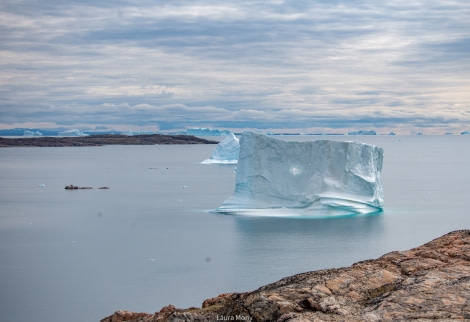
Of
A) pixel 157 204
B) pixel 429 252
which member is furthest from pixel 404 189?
pixel 429 252

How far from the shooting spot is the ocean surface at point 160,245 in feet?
38.1

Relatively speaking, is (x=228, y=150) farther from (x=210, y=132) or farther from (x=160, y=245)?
(x=210, y=132)

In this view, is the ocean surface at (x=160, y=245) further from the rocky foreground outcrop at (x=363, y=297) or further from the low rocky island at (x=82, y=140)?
the low rocky island at (x=82, y=140)

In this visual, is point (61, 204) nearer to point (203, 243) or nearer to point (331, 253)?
point (203, 243)

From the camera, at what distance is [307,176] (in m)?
20.9

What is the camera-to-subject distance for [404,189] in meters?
33.9

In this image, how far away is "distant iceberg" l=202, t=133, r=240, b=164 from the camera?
50.6m

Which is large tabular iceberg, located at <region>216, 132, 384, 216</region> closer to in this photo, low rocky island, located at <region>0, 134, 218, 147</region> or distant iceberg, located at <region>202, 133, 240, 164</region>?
distant iceberg, located at <region>202, 133, 240, 164</region>

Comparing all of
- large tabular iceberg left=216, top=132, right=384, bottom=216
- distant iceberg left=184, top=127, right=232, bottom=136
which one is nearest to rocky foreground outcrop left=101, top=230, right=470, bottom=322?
large tabular iceberg left=216, top=132, right=384, bottom=216

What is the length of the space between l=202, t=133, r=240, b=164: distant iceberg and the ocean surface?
18.3 metres

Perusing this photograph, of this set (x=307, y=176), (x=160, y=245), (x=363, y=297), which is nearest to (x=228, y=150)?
(x=307, y=176)

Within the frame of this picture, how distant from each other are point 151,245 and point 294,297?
13149 mm

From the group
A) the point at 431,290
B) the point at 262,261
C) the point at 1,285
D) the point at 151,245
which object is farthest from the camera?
the point at 151,245

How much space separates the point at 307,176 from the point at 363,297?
16660 millimetres
